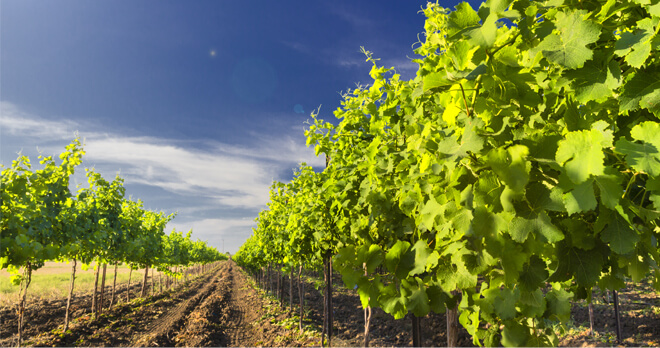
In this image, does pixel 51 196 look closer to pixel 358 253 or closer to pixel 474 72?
pixel 358 253

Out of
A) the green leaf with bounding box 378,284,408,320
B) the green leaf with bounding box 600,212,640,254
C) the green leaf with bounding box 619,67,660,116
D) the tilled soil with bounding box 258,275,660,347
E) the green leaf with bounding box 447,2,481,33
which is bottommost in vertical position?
the tilled soil with bounding box 258,275,660,347

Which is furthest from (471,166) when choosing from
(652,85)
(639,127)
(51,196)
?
(51,196)

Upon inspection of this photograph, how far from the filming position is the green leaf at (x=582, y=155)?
3.29 feet

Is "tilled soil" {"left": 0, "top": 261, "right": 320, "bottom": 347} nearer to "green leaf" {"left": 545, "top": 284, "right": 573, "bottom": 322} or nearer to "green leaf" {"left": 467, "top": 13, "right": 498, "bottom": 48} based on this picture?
"green leaf" {"left": 545, "top": 284, "right": 573, "bottom": 322}

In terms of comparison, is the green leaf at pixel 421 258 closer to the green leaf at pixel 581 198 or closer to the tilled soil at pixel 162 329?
the green leaf at pixel 581 198

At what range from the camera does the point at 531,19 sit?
132 centimetres

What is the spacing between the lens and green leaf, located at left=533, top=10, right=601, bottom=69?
1.16 meters

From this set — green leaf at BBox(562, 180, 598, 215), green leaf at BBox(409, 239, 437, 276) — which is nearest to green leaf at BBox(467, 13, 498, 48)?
green leaf at BBox(562, 180, 598, 215)

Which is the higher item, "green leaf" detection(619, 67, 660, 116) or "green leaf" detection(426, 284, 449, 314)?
"green leaf" detection(619, 67, 660, 116)

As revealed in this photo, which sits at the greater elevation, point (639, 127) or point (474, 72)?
point (474, 72)

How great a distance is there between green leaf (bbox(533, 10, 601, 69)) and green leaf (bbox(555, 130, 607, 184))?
264 mm

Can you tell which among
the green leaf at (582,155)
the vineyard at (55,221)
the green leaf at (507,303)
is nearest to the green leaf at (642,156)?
the green leaf at (582,155)

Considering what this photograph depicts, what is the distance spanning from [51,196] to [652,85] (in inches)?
390

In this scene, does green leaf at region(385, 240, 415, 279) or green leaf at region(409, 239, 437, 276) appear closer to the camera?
green leaf at region(409, 239, 437, 276)
